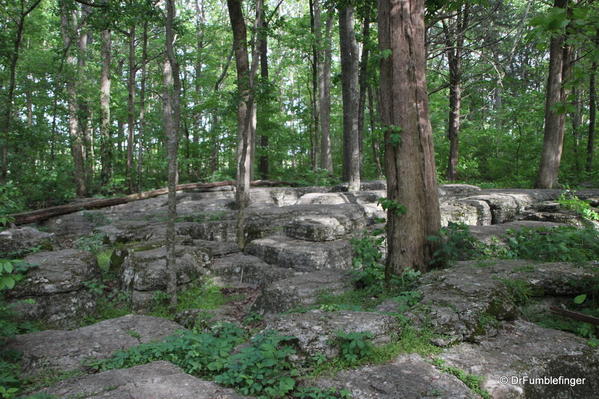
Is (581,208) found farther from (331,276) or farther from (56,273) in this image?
(56,273)

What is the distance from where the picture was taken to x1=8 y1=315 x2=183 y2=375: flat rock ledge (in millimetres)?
3996

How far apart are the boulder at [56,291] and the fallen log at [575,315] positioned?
273 inches

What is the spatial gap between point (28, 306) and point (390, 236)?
19.1ft

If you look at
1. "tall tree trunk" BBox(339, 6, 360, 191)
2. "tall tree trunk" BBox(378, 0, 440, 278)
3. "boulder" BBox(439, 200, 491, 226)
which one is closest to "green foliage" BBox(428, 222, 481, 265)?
"tall tree trunk" BBox(378, 0, 440, 278)

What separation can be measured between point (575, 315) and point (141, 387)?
4.12 m

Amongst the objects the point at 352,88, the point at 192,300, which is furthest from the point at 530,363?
the point at 352,88

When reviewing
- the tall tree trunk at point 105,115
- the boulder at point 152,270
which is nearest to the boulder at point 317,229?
the boulder at point 152,270

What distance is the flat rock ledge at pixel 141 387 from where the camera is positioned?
2758 millimetres

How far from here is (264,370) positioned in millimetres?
3045

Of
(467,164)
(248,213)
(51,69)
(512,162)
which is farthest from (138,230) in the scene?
(512,162)

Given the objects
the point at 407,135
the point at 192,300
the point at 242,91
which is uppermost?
the point at 242,91

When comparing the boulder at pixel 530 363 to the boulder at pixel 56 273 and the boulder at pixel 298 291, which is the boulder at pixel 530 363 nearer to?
the boulder at pixel 298 291

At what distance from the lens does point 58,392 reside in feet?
9.62

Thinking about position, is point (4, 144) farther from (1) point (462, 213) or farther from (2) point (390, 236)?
(1) point (462, 213)
